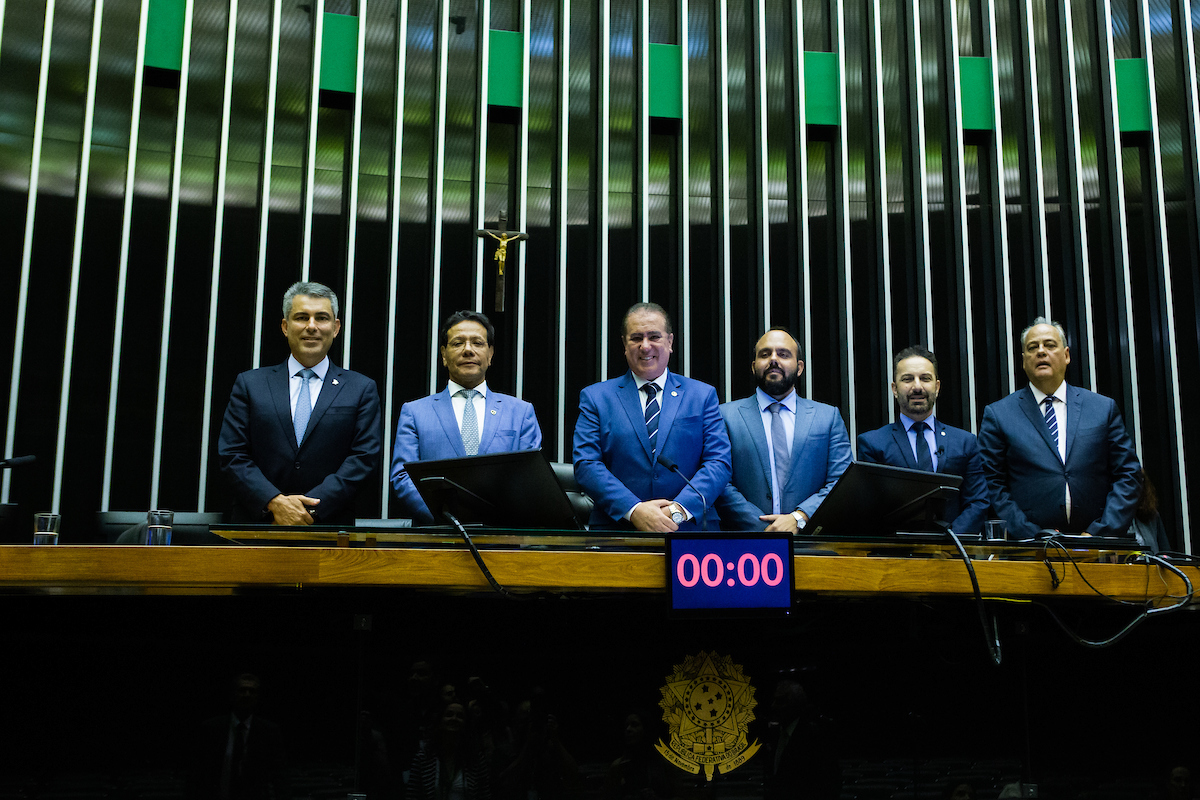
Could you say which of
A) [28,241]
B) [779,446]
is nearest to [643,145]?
[779,446]

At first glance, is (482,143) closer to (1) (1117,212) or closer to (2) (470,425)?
(2) (470,425)

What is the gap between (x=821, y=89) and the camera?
4859 millimetres

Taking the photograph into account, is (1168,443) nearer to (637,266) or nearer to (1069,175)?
(1069,175)

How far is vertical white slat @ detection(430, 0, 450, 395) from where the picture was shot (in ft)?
14.4

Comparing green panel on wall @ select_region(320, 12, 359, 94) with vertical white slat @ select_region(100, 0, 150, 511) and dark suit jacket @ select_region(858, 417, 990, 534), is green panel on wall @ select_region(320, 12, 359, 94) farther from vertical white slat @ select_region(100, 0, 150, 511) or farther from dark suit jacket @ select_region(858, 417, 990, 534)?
dark suit jacket @ select_region(858, 417, 990, 534)

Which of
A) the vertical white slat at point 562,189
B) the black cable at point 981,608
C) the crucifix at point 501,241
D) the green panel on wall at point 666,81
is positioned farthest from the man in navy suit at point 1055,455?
the green panel on wall at point 666,81

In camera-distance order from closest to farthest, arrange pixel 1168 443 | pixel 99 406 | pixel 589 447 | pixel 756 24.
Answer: pixel 589 447
pixel 99 406
pixel 1168 443
pixel 756 24

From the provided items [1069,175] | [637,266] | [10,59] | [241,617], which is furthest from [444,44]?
[241,617]

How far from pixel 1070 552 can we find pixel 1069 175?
3671mm

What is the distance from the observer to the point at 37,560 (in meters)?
1.43

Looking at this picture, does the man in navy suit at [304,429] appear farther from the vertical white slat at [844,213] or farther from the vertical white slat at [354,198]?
the vertical white slat at [844,213]

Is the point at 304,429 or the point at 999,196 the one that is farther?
the point at 999,196

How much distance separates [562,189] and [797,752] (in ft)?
11.0

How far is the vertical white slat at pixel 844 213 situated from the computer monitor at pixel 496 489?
303cm
